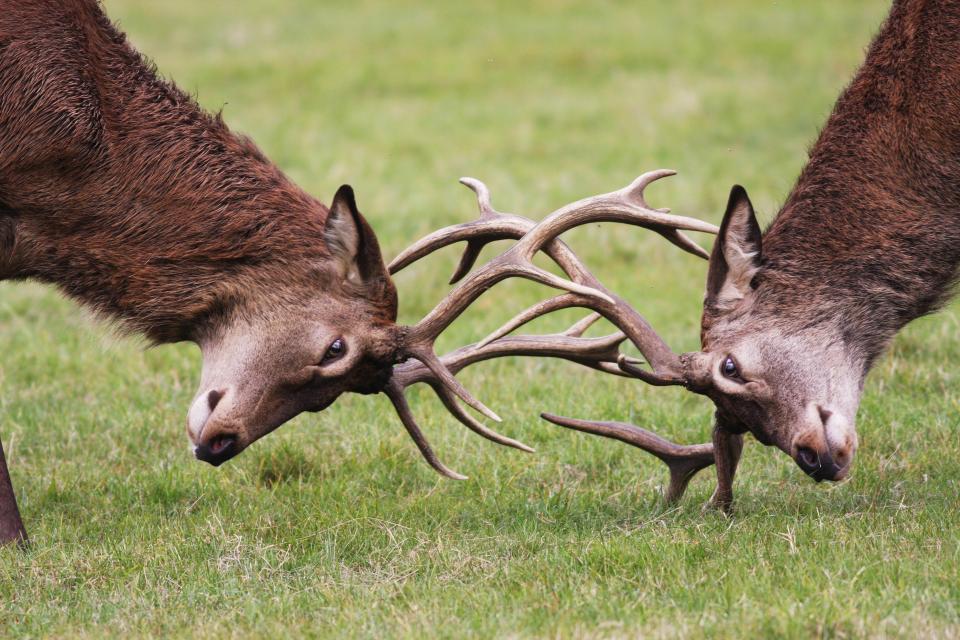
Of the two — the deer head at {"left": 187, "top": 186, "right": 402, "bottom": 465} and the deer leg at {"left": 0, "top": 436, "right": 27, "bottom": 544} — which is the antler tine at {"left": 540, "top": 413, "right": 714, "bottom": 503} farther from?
the deer leg at {"left": 0, "top": 436, "right": 27, "bottom": 544}

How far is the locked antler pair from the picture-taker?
601cm

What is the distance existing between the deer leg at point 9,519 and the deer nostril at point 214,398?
3.15ft

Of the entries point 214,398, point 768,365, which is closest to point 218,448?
point 214,398

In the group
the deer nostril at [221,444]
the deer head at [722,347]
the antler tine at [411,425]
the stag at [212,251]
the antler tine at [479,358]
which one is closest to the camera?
the deer head at [722,347]

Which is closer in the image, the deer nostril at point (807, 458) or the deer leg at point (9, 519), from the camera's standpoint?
the deer nostril at point (807, 458)

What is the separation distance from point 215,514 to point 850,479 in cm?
289

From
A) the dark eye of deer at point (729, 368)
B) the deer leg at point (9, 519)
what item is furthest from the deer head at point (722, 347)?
the deer leg at point (9, 519)

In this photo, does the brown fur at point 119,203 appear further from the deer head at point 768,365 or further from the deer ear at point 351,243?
the deer head at point 768,365

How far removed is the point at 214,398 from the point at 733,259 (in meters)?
2.27

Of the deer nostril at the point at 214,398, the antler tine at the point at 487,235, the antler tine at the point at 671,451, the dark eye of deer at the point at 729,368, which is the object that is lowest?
the deer nostril at the point at 214,398

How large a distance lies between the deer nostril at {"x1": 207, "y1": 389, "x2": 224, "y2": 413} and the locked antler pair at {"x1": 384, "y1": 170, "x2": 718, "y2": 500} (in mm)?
751

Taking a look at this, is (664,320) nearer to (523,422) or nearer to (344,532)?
(523,422)

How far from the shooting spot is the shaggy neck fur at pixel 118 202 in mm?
6070

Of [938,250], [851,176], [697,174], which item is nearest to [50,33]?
[851,176]
